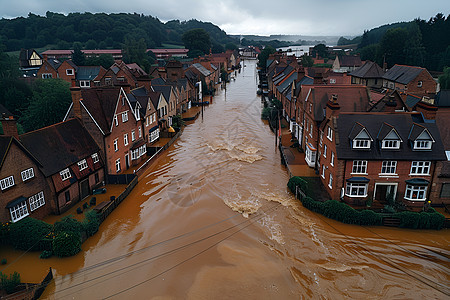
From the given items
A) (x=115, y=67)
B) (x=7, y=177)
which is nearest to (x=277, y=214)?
(x=7, y=177)

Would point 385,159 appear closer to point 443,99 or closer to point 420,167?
point 420,167

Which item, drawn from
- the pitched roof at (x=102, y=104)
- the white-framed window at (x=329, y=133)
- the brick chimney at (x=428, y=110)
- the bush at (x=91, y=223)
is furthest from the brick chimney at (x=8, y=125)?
the brick chimney at (x=428, y=110)

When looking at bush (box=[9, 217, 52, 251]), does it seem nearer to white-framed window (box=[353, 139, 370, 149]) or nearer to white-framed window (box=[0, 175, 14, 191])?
white-framed window (box=[0, 175, 14, 191])

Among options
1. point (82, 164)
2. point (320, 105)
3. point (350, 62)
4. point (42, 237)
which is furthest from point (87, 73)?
point (350, 62)

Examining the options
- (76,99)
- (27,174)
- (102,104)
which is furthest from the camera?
(102,104)

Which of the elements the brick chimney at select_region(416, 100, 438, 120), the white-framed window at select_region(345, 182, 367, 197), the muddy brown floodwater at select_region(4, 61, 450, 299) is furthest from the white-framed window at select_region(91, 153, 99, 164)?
the brick chimney at select_region(416, 100, 438, 120)

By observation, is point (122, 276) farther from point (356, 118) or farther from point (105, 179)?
point (356, 118)

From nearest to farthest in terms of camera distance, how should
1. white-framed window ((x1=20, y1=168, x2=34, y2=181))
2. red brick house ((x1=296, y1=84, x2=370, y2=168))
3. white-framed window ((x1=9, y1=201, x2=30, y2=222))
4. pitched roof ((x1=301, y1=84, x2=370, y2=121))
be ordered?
white-framed window ((x1=9, y1=201, x2=30, y2=222)), white-framed window ((x1=20, y1=168, x2=34, y2=181)), red brick house ((x1=296, y1=84, x2=370, y2=168)), pitched roof ((x1=301, y1=84, x2=370, y2=121))
